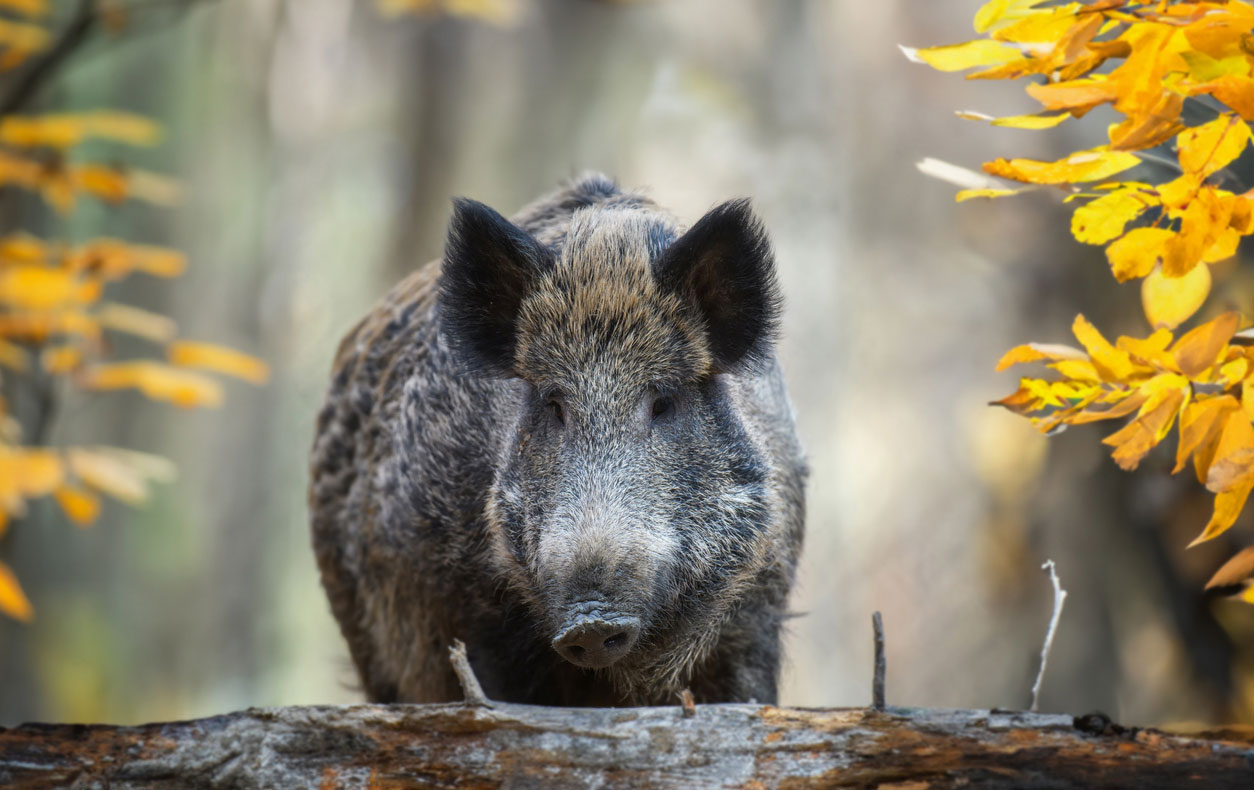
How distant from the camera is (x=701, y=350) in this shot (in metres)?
3.32

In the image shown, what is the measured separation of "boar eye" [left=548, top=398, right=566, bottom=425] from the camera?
126 inches

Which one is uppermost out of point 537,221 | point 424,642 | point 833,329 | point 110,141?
point 110,141

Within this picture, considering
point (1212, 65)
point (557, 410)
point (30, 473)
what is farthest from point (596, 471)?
point (30, 473)

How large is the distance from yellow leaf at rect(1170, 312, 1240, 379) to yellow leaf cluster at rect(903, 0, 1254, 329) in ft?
0.47

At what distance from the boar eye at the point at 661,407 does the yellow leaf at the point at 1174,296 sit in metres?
1.27

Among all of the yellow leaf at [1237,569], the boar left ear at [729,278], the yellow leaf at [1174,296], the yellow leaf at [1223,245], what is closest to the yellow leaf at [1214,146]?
the yellow leaf at [1223,245]

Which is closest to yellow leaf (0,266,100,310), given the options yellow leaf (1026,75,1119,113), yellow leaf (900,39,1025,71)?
yellow leaf (900,39,1025,71)

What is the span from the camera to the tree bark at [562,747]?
2.15 metres

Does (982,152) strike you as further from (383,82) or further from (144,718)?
(144,718)

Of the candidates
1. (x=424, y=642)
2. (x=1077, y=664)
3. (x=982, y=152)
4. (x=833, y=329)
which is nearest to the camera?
(x=424, y=642)

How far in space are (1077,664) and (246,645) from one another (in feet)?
22.3

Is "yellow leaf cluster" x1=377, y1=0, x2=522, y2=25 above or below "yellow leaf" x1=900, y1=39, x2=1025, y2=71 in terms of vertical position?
above

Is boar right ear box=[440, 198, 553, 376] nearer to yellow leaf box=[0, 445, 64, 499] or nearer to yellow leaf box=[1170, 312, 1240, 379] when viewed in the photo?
yellow leaf box=[1170, 312, 1240, 379]


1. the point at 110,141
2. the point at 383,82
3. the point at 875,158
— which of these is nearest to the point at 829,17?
the point at 875,158
